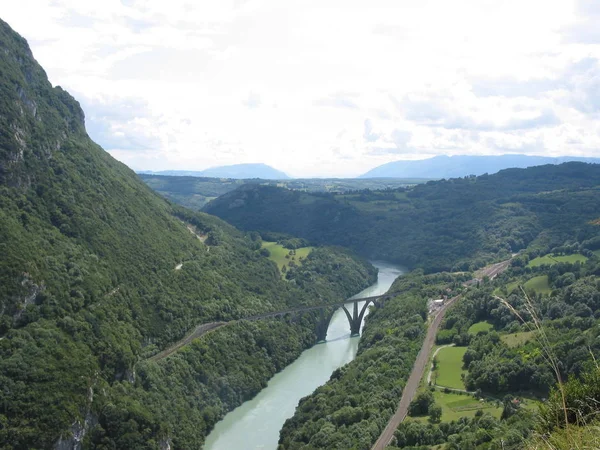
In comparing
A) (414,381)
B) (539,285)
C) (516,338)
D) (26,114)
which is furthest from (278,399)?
(26,114)

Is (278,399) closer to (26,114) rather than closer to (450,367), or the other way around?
(450,367)

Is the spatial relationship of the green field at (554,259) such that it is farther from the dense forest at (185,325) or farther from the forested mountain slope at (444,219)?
the forested mountain slope at (444,219)

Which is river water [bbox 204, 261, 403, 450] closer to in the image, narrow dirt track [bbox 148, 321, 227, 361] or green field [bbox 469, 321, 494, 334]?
narrow dirt track [bbox 148, 321, 227, 361]

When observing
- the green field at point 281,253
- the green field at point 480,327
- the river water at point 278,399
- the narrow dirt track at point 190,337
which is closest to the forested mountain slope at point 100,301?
the narrow dirt track at point 190,337

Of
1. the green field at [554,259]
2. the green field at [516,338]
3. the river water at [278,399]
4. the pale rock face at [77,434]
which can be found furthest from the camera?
the green field at [554,259]

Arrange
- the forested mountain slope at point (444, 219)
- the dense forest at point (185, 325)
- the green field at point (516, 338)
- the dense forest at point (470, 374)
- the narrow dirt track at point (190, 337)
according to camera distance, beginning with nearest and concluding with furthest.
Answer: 1. the dense forest at point (470, 374)
2. the dense forest at point (185, 325)
3. the green field at point (516, 338)
4. the narrow dirt track at point (190, 337)
5. the forested mountain slope at point (444, 219)

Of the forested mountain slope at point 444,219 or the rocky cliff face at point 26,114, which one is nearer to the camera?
the rocky cliff face at point 26,114

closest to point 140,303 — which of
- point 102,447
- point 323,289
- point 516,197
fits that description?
point 102,447
